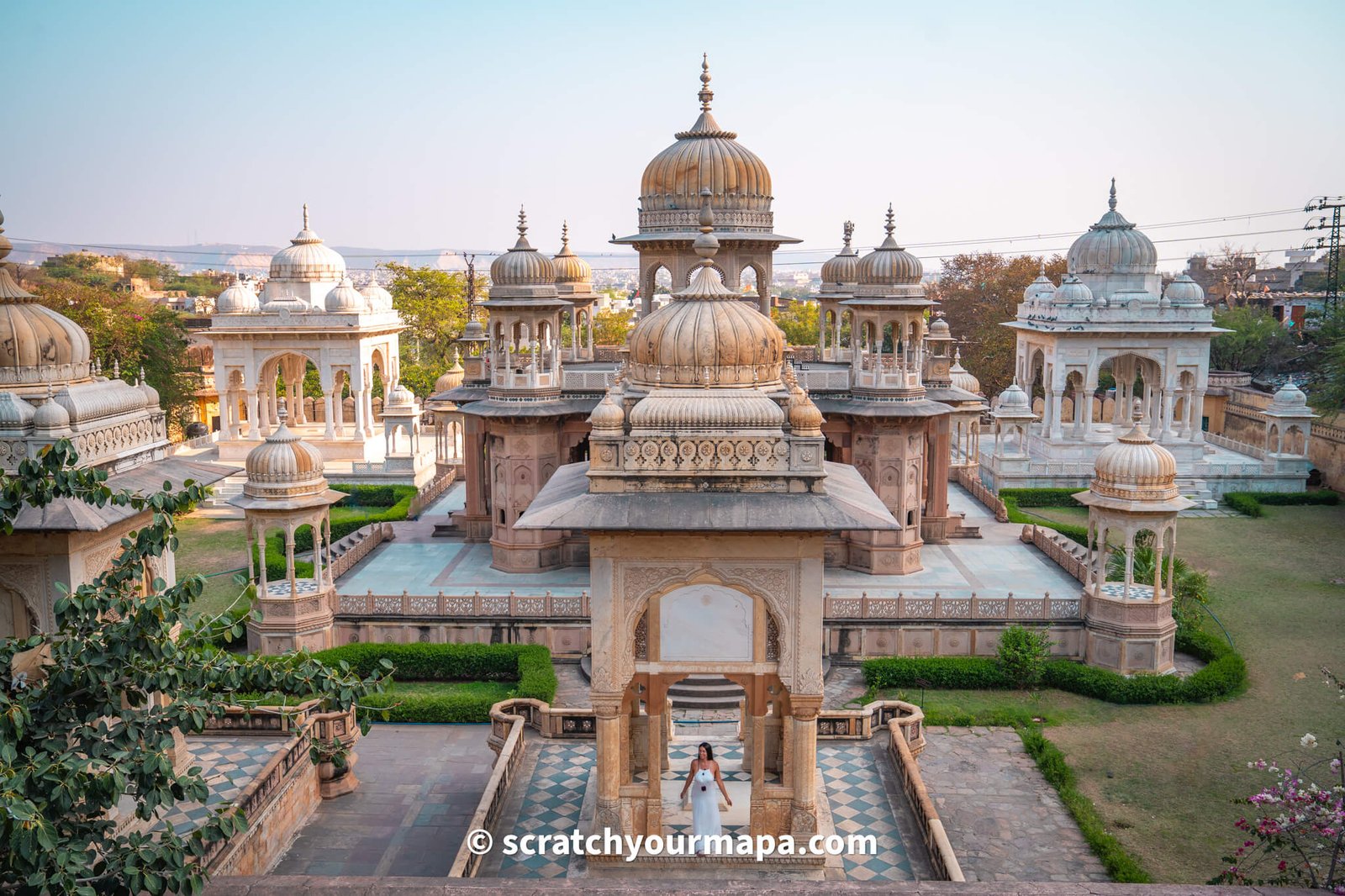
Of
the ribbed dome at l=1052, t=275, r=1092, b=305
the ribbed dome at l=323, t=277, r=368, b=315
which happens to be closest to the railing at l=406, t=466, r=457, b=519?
the ribbed dome at l=323, t=277, r=368, b=315

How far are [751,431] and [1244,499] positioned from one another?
27133mm

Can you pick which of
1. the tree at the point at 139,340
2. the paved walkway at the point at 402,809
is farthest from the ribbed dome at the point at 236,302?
the paved walkway at the point at 402,809

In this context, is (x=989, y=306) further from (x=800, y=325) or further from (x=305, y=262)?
(x=305, y=262)

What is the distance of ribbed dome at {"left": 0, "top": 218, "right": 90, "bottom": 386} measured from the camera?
13.8 metres

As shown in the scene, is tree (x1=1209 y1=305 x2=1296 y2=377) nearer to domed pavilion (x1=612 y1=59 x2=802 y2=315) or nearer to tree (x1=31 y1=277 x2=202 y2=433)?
domed pavilion (x1=612 y1=59 x2=802 y2=315)

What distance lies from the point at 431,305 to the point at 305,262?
30.2ft

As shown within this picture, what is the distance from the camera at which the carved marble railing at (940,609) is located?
20.4 metres

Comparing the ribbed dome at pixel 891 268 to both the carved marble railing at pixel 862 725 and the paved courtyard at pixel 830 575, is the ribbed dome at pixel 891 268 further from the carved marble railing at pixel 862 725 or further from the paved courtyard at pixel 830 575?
the carved marble railing at pixel 862 725

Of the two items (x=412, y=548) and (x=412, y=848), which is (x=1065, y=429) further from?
(x=412, y=848)

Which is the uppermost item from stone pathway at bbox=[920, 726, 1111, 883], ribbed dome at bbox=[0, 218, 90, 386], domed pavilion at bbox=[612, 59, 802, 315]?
domed pavilion at bbox=[612, 59, 802, 315]

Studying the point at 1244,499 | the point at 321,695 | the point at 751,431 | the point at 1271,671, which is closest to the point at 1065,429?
the point at 1244,499

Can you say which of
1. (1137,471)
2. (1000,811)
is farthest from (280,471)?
(1137,471)

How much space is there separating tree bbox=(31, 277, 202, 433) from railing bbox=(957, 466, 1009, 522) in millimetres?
26869

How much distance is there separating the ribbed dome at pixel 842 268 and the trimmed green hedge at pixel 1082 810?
582 inches
